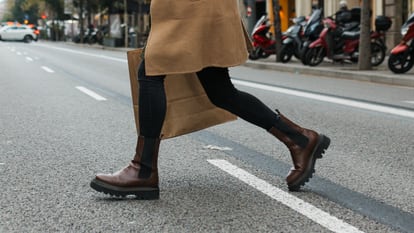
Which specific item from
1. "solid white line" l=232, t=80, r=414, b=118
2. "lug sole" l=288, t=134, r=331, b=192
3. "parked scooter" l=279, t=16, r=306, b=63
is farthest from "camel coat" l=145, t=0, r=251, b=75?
"parked scooter" l=279, t=16, r=306, b=63

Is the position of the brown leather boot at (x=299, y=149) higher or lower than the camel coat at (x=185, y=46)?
lower

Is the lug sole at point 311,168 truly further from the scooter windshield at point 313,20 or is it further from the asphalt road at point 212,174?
the scooter windshield at point 313,20

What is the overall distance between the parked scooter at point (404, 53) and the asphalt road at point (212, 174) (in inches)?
164

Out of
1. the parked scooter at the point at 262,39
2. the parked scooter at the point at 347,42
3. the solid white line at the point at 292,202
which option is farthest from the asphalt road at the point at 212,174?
the parked scooter at the point at 262,39

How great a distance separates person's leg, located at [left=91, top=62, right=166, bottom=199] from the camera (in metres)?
3.99

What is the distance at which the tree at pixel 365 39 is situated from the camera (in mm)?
15336

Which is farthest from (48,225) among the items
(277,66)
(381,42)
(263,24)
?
(263,24)

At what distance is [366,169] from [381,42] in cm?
1193

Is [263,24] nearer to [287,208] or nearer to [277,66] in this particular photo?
[277,66]

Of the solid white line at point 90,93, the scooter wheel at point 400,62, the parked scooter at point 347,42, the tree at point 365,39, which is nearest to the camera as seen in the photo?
the solid white line at point 90,93

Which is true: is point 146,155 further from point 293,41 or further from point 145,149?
point 293,41

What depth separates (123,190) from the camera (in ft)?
13.3

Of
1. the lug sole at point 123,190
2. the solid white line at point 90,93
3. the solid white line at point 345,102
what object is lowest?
the solid white line at point 345,102

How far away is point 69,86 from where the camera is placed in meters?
13.2
